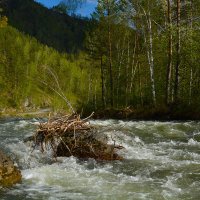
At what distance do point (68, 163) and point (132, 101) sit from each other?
2742 centimetres

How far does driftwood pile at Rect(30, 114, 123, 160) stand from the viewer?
50.8 ft

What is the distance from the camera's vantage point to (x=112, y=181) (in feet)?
40.7

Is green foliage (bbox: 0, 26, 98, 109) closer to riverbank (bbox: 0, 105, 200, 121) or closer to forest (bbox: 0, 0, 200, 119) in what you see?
forest (bbox: 0, 0, 200, 119)

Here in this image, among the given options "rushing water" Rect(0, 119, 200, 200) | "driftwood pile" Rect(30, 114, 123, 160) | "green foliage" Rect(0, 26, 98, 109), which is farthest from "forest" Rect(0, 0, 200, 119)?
"green foliage" Rect(0, 26, 98, 109)

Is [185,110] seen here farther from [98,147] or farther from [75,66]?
[75,66]

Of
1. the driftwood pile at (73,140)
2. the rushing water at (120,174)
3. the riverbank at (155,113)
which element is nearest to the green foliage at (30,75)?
the riverbank at (155,113)

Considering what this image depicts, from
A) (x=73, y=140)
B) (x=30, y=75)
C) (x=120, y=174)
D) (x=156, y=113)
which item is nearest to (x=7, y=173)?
(x=120, y=174)

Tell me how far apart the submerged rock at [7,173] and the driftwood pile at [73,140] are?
2784mm

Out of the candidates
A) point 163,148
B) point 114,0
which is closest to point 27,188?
point 163,148

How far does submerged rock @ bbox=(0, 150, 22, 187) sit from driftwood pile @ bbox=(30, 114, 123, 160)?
9.13 feet

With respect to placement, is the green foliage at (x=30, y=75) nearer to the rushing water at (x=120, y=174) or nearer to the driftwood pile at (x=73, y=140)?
the rushing water at (x=120, y=174)

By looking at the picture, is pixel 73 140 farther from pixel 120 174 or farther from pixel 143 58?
pixel 143 58

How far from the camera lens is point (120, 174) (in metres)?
13.2

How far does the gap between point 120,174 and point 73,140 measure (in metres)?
3.15
